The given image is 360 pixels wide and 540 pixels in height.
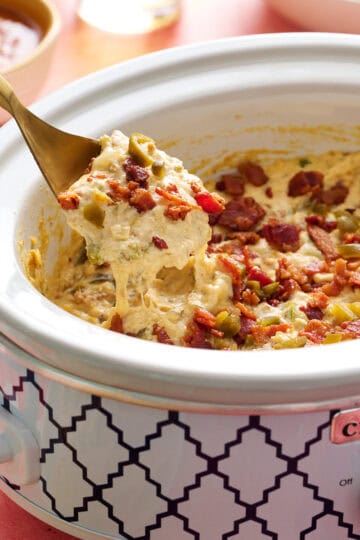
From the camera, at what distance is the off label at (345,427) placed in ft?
4.53

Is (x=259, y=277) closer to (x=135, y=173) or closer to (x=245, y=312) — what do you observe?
(x=245, y=312)

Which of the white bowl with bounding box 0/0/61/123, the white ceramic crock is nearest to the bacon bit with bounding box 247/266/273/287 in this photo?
the white ceramic crock

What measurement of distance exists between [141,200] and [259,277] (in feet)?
1.15

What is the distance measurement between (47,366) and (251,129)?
2.85ft

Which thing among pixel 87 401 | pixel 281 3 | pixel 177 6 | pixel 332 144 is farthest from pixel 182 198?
pixel 177 6

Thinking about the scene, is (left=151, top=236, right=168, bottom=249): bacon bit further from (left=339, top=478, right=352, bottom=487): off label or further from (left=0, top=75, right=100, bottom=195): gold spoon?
(left=339, top=478, right=352, bottom=487): off label

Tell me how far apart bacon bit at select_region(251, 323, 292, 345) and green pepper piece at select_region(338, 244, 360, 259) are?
0.26 m

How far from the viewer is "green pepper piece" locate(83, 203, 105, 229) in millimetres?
1622

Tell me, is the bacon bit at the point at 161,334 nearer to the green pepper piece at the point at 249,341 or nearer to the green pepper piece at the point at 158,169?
the green pepper piece at the point at 249,341

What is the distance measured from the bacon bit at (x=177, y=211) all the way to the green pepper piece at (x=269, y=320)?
0.27 meters

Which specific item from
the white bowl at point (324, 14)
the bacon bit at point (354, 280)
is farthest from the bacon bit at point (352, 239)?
the white bowl at point (324, 14)

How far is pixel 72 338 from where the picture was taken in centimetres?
140

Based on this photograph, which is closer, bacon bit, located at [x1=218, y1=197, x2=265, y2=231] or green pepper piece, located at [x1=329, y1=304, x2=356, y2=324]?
green pepper piece, located at [x1=329, y1=304, x2=356, y2=324]

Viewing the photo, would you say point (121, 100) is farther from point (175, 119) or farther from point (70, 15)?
point (70, 15)
